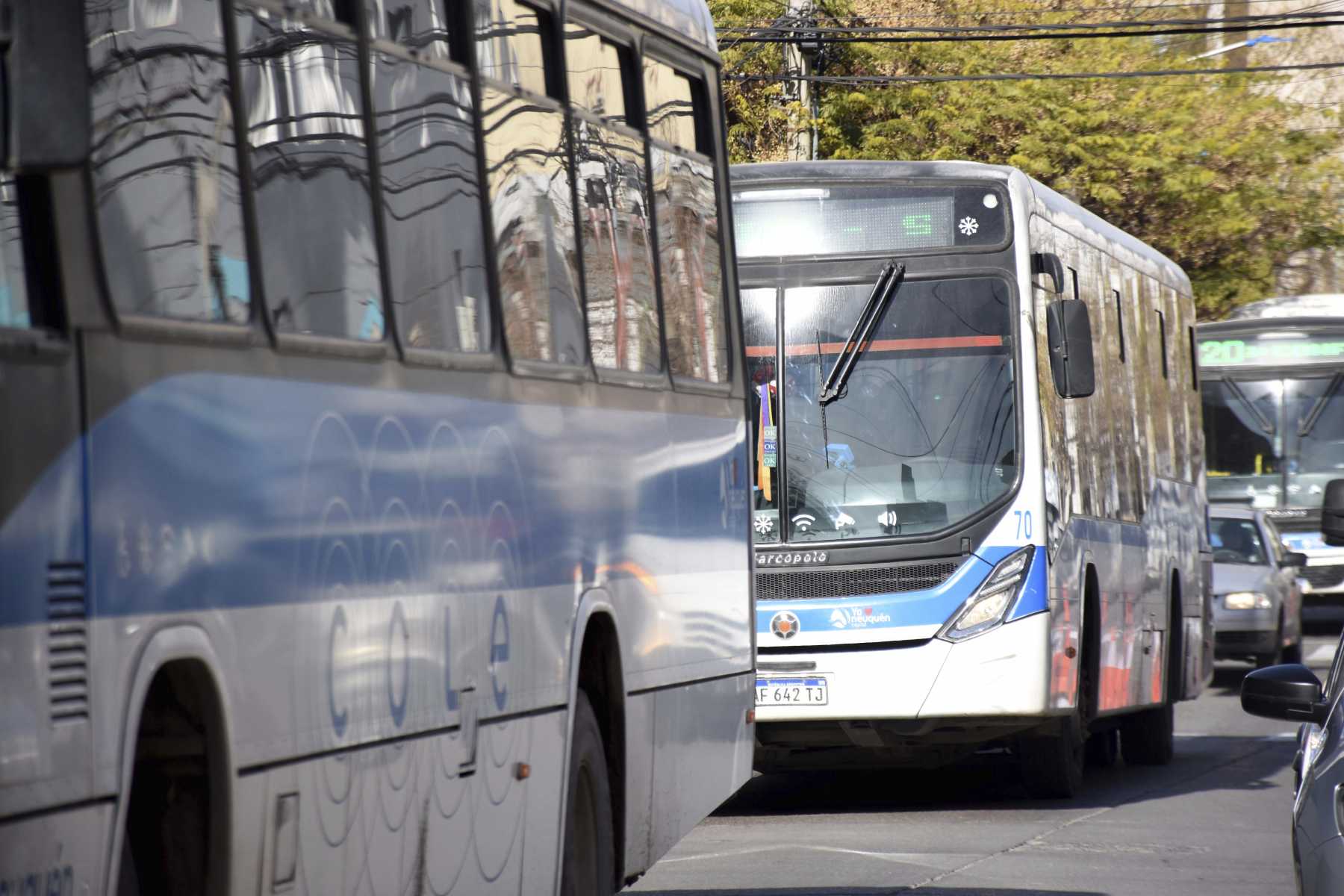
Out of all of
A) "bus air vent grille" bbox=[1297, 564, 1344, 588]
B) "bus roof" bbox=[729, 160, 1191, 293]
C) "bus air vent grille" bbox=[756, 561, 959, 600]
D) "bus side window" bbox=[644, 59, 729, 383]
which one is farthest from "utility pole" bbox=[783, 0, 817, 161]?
"bus side window" bbox=[644, 59, 729, 383]

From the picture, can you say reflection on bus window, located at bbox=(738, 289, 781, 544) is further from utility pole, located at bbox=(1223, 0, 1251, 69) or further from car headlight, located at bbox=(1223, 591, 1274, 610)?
utility pole, located at bbox=(1223, 0, 1251, 69)

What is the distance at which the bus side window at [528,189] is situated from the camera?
6.48 m

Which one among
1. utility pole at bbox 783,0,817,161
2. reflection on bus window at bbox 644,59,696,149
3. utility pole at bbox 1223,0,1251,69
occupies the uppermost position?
utility pole at bbox 1223,0,1251,69

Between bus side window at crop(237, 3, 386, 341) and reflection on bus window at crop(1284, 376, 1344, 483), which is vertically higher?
bus side window at crop(237, 3, 386, 341)

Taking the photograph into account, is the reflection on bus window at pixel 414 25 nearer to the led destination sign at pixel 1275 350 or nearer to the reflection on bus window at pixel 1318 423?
the led destination sign at pixel 1275 350

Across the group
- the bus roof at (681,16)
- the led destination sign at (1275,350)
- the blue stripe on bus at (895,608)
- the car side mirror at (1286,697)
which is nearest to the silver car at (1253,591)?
the led destination sign at (1275,350)

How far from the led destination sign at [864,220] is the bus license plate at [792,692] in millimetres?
2220

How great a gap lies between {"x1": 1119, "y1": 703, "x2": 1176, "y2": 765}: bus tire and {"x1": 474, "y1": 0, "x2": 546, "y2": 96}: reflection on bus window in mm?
9994

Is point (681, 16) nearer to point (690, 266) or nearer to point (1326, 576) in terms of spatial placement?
point (690, 266)

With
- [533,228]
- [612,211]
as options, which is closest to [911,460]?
[612,211]

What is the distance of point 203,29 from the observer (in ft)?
15.3

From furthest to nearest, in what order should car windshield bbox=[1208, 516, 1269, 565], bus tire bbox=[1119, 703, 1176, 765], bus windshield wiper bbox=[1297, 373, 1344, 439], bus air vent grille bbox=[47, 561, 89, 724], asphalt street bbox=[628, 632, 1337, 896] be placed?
bus windshield wiper bbox=[1297, 373, 1344, 439], car windshield bbox=[1208, 516, 1269, 565], bus tire bbox=[1119, 703, 1176, 765], asphalt street bbox=[628, 632, 1337, 896], bus air vent grille bbox=[47, 561, 89, 724]

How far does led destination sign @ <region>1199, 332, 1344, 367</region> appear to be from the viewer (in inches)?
1171

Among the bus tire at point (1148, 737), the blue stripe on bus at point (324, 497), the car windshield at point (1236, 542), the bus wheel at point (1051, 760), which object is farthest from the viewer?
the car windshield at point (1236, 542)
